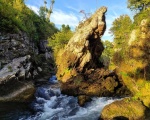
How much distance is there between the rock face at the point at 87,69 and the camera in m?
26.0

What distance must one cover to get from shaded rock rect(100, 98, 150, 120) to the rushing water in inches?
58.6

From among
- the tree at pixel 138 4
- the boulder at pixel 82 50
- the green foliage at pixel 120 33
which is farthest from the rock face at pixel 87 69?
the tree at pixel 138 4

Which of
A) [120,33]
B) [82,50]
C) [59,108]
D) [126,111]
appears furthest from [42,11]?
[126,111]

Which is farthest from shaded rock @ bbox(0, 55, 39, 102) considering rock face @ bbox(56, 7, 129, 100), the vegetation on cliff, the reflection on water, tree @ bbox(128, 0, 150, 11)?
tree @ bbox(128, 0, 150, 11)

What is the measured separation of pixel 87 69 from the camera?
31.3 m

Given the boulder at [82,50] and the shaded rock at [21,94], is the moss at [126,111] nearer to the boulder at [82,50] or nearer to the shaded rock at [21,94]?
the shaded rock at [21,94]

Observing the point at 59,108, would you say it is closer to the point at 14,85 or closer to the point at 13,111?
the point at 13,111

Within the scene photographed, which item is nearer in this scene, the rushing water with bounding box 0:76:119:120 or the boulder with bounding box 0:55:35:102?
the rushing water with bounding box 0:76:119:120

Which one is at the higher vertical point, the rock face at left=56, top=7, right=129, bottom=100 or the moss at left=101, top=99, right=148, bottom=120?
the rock face at left=56, top=7, right=129, bottom=100

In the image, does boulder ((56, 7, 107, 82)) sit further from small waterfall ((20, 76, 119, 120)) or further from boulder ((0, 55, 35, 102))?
boulder ((0, 55, 35, 102))

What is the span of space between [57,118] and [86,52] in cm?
1455

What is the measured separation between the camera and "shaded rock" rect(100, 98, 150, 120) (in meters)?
16.8

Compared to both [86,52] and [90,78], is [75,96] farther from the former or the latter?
[86,52]

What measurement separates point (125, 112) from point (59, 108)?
24.5 feet
